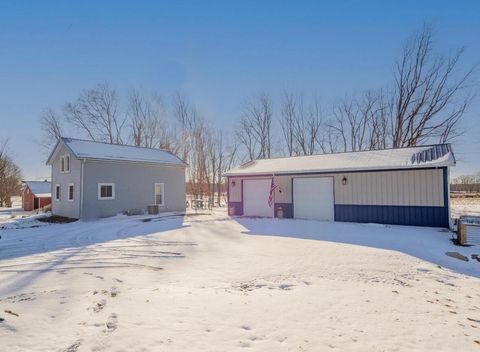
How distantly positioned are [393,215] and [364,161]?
98.9 inches

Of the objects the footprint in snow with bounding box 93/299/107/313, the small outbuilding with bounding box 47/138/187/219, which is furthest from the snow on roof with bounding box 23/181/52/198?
the footprint in snow with bounding box 93/299/107/313

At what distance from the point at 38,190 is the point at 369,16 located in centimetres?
2966

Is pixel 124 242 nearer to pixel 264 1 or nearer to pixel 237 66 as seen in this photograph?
pixel 264 1

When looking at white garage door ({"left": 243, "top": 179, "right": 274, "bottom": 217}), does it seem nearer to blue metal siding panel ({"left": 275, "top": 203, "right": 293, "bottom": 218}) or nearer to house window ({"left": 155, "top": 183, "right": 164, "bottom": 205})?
blue metal siding panel ({"left": 275, "top": 203, "right": 293, "bottom": 218})

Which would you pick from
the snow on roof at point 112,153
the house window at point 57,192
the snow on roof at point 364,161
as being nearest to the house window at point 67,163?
the snow on roof at point 112,153

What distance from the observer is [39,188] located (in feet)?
91.2

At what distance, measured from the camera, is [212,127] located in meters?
28.6

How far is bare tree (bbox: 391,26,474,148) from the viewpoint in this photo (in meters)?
19.8

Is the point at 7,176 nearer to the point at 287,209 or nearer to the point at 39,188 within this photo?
the point at 39,188

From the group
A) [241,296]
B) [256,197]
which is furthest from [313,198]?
[241,296]

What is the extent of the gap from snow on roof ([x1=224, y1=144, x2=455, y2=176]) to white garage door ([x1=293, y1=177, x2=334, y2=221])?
63 centimetres

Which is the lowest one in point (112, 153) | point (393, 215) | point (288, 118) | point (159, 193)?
point (393, 215)

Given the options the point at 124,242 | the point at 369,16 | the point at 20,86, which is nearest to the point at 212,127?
the point at 20,86

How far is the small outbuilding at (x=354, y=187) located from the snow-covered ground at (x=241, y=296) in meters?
2.49
